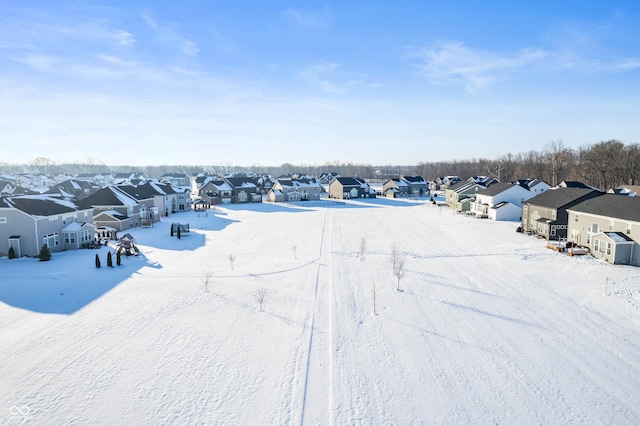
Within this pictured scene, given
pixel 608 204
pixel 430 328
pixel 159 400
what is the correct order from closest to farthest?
pixel 159 400, pixel 430 328, pixel 608 204

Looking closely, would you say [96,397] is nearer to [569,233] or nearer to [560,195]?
[569,233]

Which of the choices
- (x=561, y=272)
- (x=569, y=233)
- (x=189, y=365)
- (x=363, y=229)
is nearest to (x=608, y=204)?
(x=569, y=233)

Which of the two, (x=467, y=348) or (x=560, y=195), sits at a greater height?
(x=560, y=195)

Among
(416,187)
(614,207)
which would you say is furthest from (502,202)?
(416,187)

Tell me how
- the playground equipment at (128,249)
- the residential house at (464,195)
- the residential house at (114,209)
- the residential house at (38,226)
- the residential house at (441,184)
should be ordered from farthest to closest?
→ the residential house at (441,184) < the residential house at (464,195) < the residential house at (114,209) < the residential house at (38,226) < the playground equipment at (128,249)

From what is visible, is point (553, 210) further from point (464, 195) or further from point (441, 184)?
point (441, 184)

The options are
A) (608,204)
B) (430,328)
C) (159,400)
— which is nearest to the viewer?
(159,400)

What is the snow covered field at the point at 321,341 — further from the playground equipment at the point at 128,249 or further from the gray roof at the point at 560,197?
the gray roof at the point at 560,197

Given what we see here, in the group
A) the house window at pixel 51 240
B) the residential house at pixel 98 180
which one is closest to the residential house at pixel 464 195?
the house window at pixel 51 240
